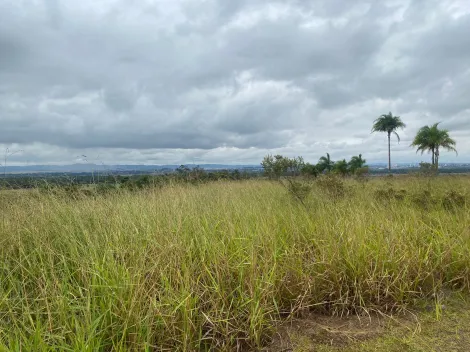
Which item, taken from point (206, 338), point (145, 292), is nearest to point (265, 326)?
point (206, 338)

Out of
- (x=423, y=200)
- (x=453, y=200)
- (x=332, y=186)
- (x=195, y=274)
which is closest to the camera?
(x=195, y=274)

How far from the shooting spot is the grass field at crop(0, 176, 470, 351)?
2.31 metres

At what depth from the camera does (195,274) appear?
2992 millimetres

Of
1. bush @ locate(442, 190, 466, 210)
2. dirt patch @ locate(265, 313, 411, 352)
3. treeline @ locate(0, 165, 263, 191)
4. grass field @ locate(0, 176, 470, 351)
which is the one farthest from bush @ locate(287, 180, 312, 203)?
dirt patch @ locate(265, 313, 411, 352)

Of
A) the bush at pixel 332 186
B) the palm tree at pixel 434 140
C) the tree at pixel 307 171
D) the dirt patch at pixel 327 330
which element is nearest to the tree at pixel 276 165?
the tree at pixel 307 171

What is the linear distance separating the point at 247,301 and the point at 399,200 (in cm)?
580

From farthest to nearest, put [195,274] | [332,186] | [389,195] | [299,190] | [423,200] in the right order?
[332,186]
[299,190]
[389,195]
[423,200]
[195,274]

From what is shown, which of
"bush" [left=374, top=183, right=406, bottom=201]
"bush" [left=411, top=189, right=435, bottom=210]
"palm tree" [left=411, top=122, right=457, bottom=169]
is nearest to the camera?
"bush" [left=411, top=189, right=435, bottom=210]

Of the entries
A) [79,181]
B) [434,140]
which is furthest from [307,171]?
[434,140]

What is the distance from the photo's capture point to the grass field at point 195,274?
90.9 inches

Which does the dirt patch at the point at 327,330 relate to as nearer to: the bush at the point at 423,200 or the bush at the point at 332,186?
the bush at the point at 423,200

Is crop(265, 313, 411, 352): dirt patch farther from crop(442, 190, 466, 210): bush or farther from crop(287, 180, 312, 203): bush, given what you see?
crop(442, 190, 466, 210): bush

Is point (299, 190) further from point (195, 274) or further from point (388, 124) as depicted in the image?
point (388, 124)

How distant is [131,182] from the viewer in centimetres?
785
